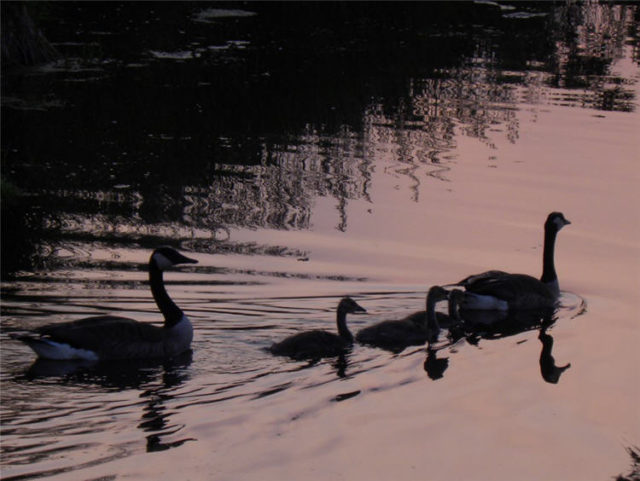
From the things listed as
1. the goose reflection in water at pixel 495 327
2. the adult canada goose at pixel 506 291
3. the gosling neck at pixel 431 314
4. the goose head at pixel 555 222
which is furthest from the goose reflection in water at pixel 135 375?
the goose head at pixel 555 222

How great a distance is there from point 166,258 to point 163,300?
44cm

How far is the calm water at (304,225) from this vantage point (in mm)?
9016

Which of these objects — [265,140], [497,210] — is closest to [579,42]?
[265,140]

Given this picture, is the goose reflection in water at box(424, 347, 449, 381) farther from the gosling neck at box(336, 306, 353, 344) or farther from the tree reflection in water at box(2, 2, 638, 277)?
the tree reflection in water at box(2, 2, 638, 277)

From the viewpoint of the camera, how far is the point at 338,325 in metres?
11.7

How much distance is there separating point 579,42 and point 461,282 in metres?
16.8

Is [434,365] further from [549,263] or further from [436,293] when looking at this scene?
[549,263]

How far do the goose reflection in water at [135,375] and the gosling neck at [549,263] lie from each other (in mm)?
4457

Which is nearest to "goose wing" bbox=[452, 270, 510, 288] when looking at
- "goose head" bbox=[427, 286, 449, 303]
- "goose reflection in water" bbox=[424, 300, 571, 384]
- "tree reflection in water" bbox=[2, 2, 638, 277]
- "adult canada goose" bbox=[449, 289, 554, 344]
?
"adult canada goose" bbox=[449, 289, 554, 344]

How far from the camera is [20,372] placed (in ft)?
34.6

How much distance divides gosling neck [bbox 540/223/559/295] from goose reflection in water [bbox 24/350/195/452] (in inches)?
175

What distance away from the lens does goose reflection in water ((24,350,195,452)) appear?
32.3ft

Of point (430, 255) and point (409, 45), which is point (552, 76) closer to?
point (409, 45)

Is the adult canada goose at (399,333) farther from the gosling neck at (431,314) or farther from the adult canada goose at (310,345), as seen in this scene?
the adult canada goose at (310,345)
